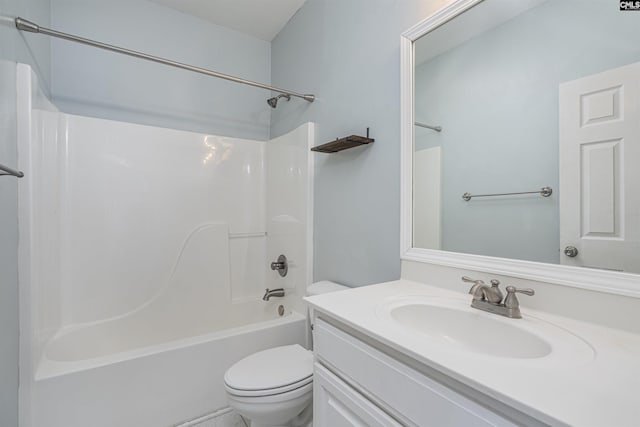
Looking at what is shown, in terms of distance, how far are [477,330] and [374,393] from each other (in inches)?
15.1

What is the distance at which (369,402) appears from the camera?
29.5 inches

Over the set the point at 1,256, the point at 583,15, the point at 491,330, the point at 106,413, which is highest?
the point at 583,15

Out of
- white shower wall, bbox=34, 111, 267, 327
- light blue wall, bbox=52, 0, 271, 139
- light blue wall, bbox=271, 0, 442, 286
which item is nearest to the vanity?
light blue wall, bbox=271, 0, 442, 286

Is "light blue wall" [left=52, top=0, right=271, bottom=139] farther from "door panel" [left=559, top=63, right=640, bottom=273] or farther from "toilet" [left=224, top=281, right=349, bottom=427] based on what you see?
"door panel" [left=559, top=63, right=640, bottom=273]

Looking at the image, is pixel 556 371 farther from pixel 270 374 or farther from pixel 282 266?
pixel 282 266

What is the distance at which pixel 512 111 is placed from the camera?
3.15ft

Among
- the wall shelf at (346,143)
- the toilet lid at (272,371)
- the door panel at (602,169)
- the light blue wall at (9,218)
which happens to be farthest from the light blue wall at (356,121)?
the light blue wall at (9,218)

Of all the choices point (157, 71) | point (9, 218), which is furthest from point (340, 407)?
point (157, 71)

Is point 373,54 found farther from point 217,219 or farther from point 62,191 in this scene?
point 62,191

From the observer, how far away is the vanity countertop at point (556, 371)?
16.6 inches

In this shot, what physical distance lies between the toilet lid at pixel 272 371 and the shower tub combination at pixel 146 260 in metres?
0.29

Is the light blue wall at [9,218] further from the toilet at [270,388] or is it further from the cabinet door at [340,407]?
the cabinet door at [340,407]

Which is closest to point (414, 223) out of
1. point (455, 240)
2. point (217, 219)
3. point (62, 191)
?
point (455, 240)

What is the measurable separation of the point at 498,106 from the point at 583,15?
11.7 inches
